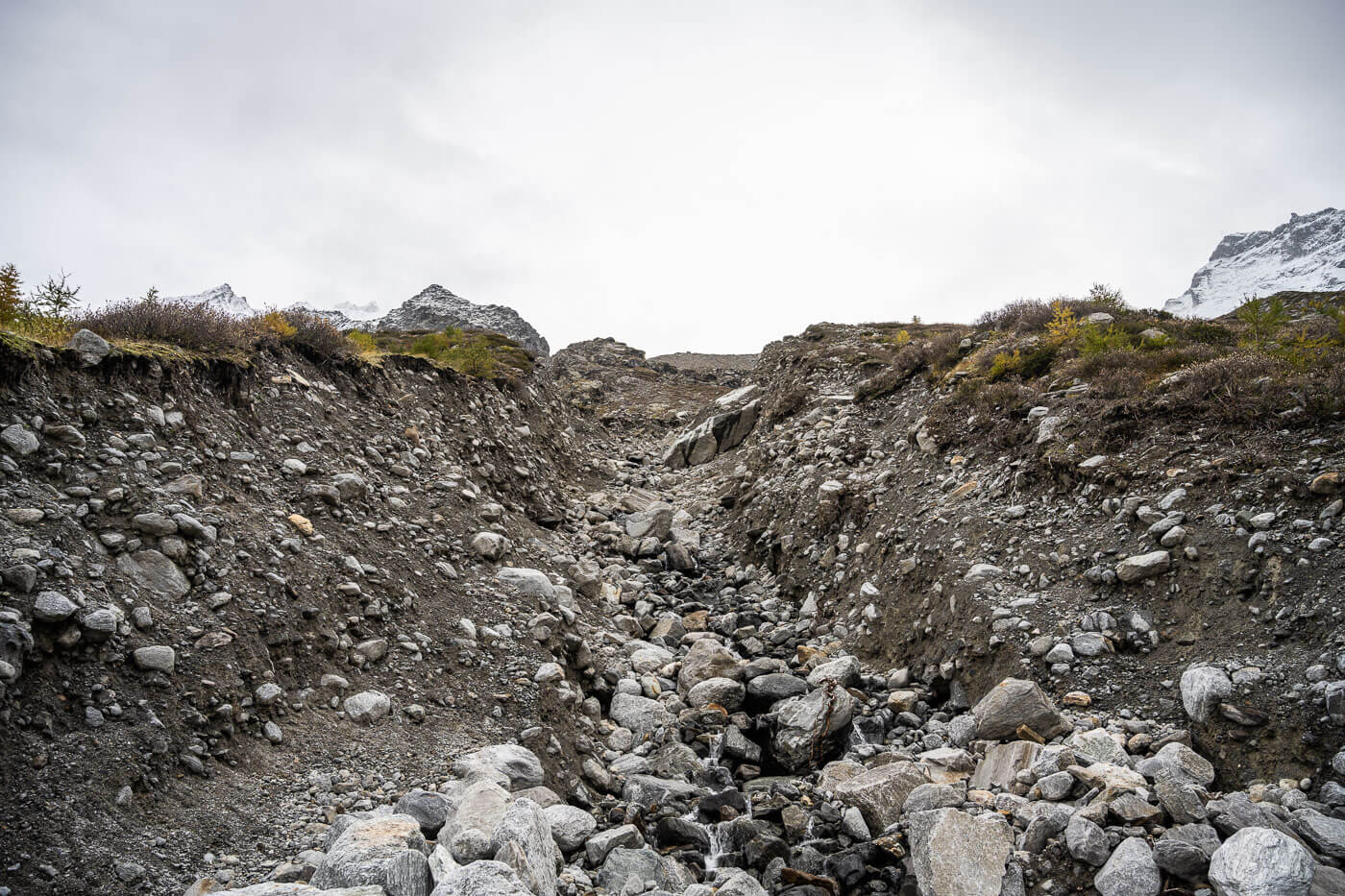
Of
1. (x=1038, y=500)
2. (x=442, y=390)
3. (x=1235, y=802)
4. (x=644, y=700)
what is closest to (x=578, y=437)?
(x=442, y=390)

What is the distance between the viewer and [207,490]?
25.8 ft

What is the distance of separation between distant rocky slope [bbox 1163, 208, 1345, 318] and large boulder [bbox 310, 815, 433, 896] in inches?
4074

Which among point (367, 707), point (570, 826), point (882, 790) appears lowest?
point (570, 826)

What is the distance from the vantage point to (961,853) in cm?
548

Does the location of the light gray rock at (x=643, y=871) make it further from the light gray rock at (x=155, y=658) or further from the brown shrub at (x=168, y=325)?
the brown shrub at (x=168, y=325)

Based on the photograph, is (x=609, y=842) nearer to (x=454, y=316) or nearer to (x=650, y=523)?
(x=650, y=523)

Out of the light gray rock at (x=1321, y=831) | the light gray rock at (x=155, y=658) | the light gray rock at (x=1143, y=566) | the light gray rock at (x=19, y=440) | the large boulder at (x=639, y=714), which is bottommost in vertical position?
the large boulder at (x=639, y=714)

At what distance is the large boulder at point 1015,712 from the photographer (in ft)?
22.7

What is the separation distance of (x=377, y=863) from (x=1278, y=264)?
210 metres

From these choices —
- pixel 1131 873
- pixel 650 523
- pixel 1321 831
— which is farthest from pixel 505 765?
pixel 650 523

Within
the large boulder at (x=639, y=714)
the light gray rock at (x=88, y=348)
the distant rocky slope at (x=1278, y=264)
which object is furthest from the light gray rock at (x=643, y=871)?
the distant rocky slope at (x=1278, y=264)

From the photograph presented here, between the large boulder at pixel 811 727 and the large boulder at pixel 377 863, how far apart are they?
196 inches

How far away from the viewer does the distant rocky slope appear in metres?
105

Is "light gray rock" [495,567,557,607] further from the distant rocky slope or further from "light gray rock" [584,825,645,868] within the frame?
the distant rocky slope
